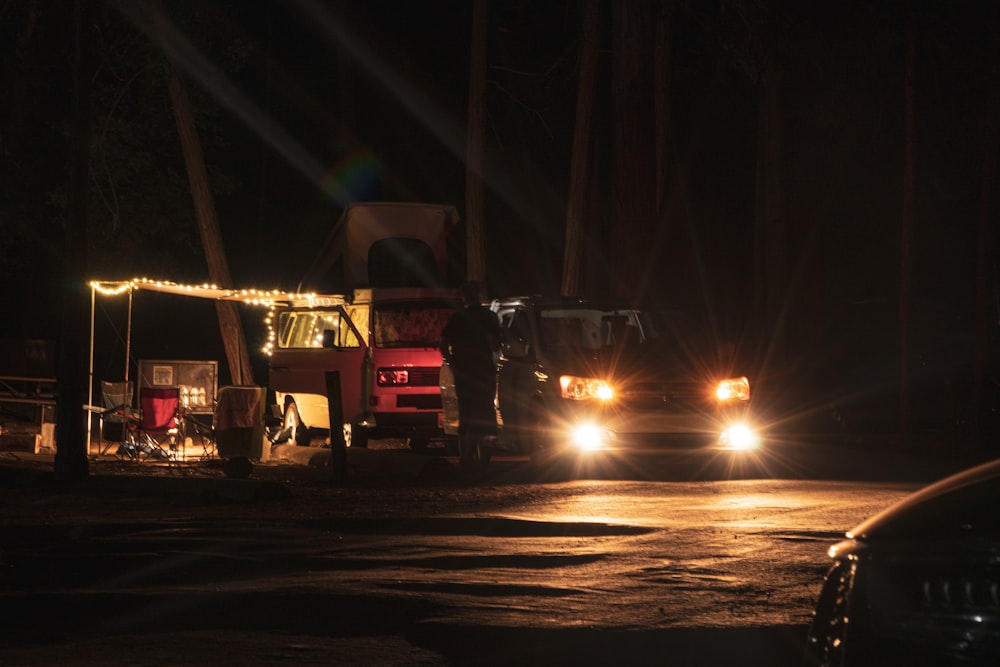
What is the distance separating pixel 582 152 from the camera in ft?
107

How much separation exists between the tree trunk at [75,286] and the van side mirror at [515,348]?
15.8 ft

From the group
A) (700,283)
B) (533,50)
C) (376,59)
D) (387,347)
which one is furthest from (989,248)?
(376,59)

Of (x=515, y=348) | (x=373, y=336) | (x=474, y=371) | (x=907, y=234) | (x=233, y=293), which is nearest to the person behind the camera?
(x=515, y=348)

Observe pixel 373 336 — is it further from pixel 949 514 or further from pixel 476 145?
pixel 949 514

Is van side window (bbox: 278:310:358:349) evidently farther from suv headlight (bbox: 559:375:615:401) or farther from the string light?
suv headlight (bbox: 559:375:615:401)

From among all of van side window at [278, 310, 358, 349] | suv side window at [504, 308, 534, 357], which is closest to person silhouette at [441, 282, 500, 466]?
suv side window at [504, 308, 534, 357]

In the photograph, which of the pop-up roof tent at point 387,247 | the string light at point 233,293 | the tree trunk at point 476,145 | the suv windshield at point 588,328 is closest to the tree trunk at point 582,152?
the tree trunk at point 476,145

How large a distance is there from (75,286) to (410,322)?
21.7 feet

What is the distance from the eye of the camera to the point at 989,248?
86.6ft

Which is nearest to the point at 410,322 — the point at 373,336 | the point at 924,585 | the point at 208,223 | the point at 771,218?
the point at 373,336

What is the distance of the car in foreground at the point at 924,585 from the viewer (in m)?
3.77

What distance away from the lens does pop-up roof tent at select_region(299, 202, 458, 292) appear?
27.2m

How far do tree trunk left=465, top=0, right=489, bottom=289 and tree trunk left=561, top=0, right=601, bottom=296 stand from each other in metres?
2.43

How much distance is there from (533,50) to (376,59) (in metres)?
4.77
